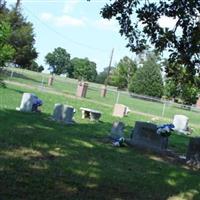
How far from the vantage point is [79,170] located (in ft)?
30.7

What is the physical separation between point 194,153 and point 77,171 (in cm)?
524

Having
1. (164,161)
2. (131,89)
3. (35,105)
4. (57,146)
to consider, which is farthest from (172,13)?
(131,89)

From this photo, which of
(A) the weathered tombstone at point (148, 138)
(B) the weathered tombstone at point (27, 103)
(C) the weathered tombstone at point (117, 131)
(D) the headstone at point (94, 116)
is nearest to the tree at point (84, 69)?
(D) the headstone at point (94, 116)

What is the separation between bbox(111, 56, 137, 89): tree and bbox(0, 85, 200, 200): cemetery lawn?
296 ft

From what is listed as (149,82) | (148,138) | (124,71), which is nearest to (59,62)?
(124,71)

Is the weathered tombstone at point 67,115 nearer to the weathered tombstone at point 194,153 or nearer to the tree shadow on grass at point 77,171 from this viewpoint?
the tree shadow on grass at point 77,171

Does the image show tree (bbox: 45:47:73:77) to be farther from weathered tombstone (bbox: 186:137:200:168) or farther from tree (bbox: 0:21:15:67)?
tree (bbox: 0:21:15:67)

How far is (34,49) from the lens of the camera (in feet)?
212

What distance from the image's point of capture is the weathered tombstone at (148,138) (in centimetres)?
1452

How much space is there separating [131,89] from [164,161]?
74205 mm

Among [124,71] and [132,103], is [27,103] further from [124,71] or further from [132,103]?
[124,71]

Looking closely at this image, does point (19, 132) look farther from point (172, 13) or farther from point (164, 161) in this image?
point (172, 13)

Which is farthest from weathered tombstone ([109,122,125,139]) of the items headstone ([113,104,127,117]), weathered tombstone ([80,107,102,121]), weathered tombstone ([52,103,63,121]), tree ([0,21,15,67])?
headstone ([113,104,127,117])

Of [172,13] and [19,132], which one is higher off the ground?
[172,13]
